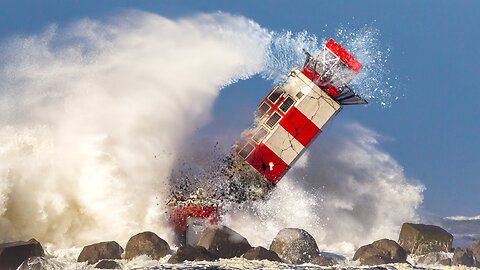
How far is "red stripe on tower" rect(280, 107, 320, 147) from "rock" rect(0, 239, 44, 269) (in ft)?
36.7

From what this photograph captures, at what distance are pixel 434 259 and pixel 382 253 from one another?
7.79 feet

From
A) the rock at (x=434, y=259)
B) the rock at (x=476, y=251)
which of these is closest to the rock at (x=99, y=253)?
the rock at (x=434, y=259)

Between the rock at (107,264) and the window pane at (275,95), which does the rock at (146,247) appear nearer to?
the rock at (107,264)

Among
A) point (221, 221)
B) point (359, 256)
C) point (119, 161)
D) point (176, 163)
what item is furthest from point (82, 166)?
point (359, 256)

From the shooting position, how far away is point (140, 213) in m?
30.3

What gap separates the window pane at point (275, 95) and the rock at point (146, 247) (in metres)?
8.06

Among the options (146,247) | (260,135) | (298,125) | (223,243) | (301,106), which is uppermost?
(301,106)

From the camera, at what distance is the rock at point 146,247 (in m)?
24.4

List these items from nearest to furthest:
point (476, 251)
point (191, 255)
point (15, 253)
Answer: point (191, 255) → point (15, 253) → point (476, 251)

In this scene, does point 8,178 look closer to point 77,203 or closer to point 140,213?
point 77,203

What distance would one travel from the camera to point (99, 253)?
962 inches

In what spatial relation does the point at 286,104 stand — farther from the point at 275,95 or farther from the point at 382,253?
the point at 382,253

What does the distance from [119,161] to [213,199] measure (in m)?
4.68

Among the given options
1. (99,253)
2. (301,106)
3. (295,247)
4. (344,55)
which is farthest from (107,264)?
(344,55)
